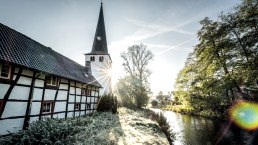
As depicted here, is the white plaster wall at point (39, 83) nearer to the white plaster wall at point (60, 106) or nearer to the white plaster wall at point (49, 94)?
the white plaster wall at point (49, 94)

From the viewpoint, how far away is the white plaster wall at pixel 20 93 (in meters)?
8.10

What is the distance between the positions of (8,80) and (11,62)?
1.02 m

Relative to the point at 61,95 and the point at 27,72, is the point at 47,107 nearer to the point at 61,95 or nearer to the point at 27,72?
the point at 61,95

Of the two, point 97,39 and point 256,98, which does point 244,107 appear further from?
point 97,39

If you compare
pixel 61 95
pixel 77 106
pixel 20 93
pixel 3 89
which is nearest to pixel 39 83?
pixel 20 93

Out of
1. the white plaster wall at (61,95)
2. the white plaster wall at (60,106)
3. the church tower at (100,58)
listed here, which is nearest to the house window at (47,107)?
the white plaster wall at (60,106)

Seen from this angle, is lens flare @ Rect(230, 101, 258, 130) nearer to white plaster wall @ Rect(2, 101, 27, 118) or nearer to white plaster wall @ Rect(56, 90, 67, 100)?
white plaster wall @ Rect(56, 90, 67, 100)

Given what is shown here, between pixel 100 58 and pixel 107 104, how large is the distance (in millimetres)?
12964

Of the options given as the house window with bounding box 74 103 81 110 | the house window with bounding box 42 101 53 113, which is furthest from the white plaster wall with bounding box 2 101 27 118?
the house window with bounding box 74 103 81 110

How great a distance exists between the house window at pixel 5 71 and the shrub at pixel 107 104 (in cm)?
1112

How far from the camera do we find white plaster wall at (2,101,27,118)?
775 cm

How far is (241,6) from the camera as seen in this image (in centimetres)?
1564

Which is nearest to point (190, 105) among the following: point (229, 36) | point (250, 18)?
point (229, 36)

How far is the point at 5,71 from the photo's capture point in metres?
7.89
